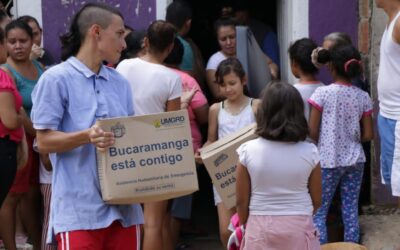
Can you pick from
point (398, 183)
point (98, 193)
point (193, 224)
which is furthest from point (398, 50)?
point (193, 224)

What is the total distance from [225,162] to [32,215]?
180cm

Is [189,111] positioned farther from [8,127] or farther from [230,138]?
[8,127]

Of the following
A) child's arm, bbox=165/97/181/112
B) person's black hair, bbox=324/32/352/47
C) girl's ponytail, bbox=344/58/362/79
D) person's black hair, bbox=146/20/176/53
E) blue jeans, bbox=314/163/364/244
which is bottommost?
blue jeans, bbox=314/163/364/244

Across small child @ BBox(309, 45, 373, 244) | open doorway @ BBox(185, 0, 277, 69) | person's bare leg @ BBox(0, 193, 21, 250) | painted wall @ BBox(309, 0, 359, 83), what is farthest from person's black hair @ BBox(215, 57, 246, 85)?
open doorway @ BBox(185, 0, 277, 69)

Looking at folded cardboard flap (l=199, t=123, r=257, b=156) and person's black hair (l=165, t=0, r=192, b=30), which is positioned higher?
person's black hair (l=165, t=0, r=192, b=30)

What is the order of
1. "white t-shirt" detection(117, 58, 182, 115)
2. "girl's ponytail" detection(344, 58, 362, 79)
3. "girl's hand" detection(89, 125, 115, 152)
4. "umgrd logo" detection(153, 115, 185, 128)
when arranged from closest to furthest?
1. "girl's hand" detection(89, 125, 115, 152)
2. "umgrd logo" detection(153, 115, 185, 128)
3. "white t-shirt" detection(117, 58, 182, 115)
4. "girl's ponytail" detection(344, 58, 362, 79)

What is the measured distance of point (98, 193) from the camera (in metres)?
4.02

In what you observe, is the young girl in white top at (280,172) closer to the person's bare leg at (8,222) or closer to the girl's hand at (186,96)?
the girl's hand at (186,96)

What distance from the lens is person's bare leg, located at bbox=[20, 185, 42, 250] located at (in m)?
6.30

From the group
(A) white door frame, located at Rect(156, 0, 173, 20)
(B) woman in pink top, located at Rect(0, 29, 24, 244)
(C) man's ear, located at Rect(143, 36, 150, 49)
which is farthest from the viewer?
(A) white door frame, located at Rect(156, 0, 173, 20)

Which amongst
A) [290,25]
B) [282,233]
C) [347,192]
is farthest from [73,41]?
[290,25]

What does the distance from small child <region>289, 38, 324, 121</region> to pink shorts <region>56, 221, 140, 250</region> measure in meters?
2.35

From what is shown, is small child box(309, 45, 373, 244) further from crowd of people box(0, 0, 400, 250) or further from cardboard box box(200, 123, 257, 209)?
cardboard box box(200, 123, 257, 209)

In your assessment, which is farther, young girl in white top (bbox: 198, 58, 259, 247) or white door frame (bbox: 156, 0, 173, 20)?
white door frame (bbox: 156, 0, 173, 20)
